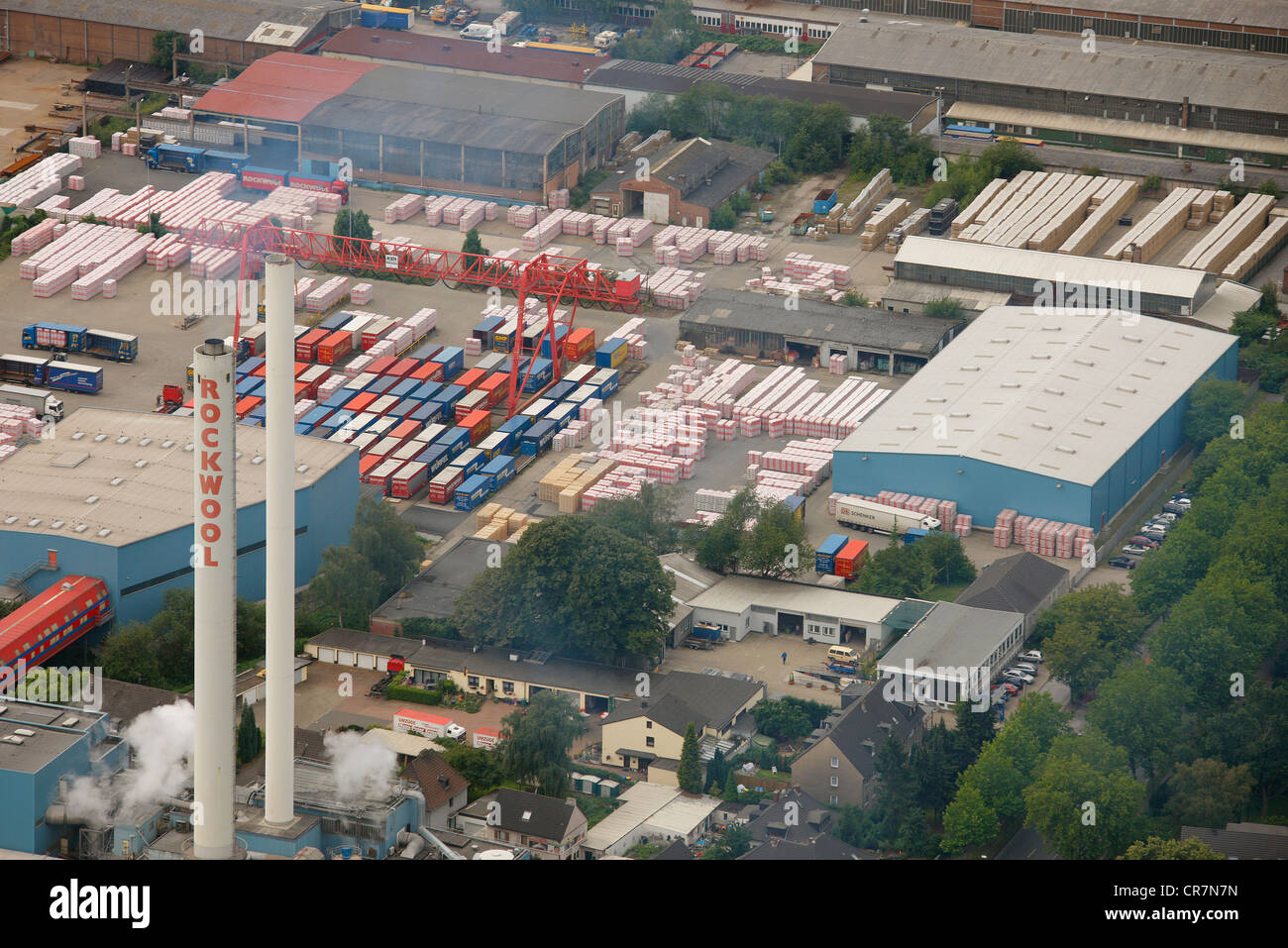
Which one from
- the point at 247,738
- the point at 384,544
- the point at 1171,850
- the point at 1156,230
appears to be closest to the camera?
the point at 1171,850

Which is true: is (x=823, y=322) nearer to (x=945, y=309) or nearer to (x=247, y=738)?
(x=945, y=309)

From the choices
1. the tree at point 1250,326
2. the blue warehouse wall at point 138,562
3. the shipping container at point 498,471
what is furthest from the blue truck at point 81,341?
the tree at point 1250,326

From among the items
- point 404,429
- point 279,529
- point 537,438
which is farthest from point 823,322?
point 279,529

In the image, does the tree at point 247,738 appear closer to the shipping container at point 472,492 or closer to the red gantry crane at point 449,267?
the shipping container at point 472,492

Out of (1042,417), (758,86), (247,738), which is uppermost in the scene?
(758,86)

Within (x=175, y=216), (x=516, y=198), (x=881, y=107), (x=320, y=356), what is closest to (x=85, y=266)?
(x=175, y=216)

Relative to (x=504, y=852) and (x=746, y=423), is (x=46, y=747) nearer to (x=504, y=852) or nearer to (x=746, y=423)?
(x=504, y=852)
